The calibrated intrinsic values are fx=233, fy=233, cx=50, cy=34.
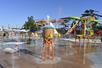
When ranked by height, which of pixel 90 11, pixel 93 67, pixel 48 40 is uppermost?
pixel 90 11

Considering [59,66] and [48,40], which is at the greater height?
[48,40]

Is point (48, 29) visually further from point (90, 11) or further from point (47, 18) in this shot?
point (90, 11)

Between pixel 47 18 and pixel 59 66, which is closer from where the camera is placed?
pixel 59 66

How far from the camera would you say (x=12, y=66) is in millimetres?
12227

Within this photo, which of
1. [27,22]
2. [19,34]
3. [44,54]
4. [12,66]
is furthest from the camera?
[27,22]

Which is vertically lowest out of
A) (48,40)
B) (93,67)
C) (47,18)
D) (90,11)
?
(93,67)

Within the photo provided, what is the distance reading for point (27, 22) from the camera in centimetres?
7731

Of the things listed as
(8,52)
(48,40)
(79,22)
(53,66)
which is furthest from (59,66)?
(79,22)

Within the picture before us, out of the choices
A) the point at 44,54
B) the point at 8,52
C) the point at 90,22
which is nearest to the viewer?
the point at 44,54

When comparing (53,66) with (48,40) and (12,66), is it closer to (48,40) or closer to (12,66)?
(12,66)

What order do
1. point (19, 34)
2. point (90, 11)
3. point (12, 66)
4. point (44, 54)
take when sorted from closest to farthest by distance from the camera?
point (12, 66), point (44, 54), point (19, 34), point (90, 11)

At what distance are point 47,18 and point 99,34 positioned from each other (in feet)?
124

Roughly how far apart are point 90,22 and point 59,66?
18.0m

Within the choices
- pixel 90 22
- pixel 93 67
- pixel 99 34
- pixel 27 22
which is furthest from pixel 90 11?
pixel 93 67
